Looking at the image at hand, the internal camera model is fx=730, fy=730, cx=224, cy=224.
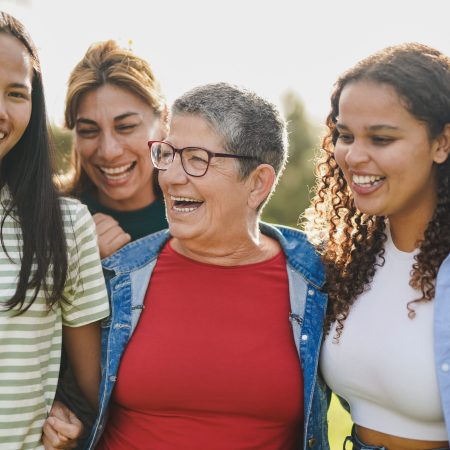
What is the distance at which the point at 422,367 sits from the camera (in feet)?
9.49

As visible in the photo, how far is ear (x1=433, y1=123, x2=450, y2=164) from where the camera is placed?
2986mm

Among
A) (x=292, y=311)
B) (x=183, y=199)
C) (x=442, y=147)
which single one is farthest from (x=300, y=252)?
(x=442, y=147)

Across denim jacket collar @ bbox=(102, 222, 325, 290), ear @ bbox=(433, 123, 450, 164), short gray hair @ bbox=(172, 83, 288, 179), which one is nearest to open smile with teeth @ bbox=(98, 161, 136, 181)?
denim jacket collar @ bbox=(102, 222, 325, 290)

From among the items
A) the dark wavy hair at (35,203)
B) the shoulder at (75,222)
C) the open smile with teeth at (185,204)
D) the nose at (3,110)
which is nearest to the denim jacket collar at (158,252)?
the open smile with teeth at (185,204)

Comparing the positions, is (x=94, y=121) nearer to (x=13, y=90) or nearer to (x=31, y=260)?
(x=13, y=90)

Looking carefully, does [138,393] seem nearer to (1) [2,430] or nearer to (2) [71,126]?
(1) [2,430]

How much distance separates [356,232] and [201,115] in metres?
0.90

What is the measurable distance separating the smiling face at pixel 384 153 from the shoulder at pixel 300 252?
48 centimetres

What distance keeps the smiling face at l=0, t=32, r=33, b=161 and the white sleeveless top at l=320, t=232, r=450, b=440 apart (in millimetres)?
1597

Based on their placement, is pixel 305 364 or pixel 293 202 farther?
pixel 293 202

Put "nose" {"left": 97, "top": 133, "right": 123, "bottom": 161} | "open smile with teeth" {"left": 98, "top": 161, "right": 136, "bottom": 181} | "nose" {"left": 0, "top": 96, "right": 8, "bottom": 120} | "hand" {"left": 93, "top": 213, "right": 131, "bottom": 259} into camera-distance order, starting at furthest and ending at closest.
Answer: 1. "open smile with teeth" {"left": 98, "top": 161, "right": 136, "bottom": 181}
2. "nose" {"left": 97, "top": 133, "right": 123, "bottom": 161}
3. "hand" {"left": 93, "top": 213, "right": 131, "bottom": 259}
4. "nose" {"left": 0, "top": 96, "right": 8, "bottom": 120}

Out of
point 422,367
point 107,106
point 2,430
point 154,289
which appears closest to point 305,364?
point 422,367

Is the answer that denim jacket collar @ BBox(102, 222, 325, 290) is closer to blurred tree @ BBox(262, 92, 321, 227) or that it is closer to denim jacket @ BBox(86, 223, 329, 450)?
denim jacket @ BBox(86, 223, 329, 450)

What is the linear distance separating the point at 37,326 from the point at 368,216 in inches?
61.6
